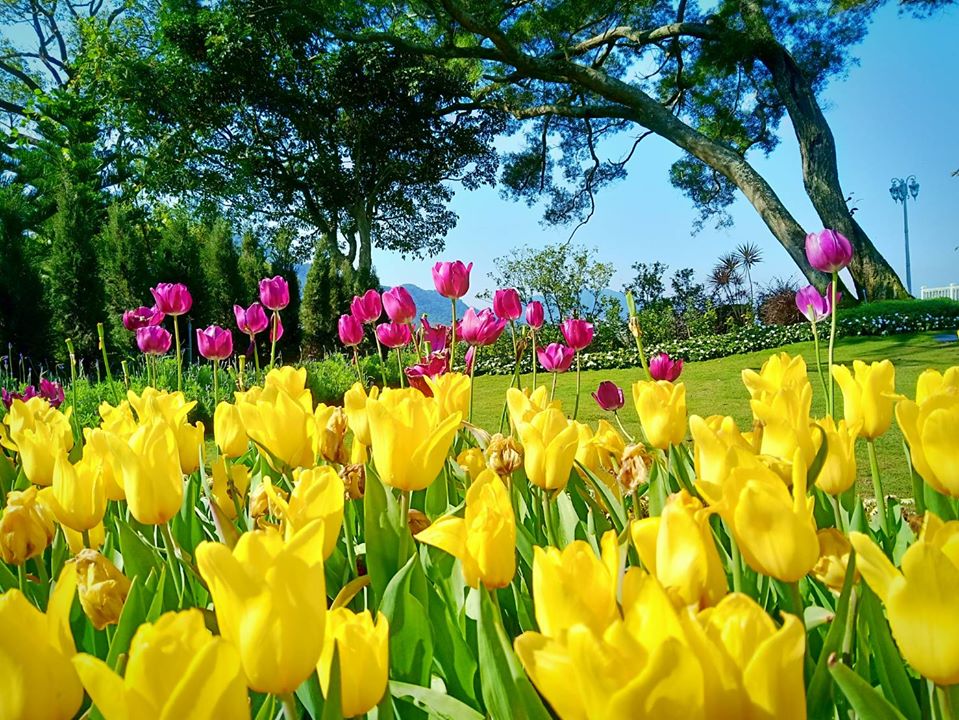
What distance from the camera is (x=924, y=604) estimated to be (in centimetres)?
42

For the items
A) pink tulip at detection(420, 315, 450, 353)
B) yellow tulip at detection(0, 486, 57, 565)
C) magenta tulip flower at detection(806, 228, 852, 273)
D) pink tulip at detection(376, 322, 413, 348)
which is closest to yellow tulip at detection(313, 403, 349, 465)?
yellow tulip at detection(0, 486, 57, 565)

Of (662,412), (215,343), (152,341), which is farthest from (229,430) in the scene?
(152,341)

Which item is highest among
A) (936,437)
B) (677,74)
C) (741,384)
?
(677,74)

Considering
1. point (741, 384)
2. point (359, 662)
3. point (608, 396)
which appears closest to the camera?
point (359, 662)

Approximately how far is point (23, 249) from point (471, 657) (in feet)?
40.4

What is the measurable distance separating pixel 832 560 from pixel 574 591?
35 cm

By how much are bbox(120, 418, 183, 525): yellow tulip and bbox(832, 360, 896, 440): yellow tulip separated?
2.86 ft

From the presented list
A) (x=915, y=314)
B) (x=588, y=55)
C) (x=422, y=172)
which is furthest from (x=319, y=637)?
(x=422, y=172)

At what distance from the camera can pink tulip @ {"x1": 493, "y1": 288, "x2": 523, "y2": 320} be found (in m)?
1.82

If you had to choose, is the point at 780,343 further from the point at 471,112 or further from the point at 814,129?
the point at 471,112

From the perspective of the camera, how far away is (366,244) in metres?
20.5

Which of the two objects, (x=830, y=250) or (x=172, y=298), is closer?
(x=830, y=250)

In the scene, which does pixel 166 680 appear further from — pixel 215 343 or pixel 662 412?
pixel 215 343

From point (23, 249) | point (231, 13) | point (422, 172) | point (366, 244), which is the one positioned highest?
point (231, 13)
